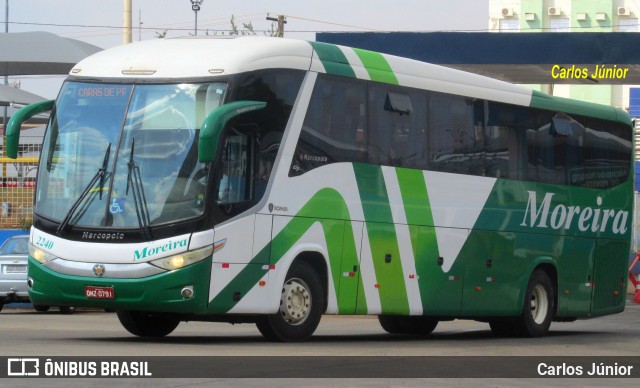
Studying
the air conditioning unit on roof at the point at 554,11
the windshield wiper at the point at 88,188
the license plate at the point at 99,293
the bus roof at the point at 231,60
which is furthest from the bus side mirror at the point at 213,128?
the air conditioning unit on roof at the point at 554,11

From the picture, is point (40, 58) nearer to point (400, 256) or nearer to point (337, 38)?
point (337, 38)

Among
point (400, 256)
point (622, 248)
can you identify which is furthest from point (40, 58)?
point (400, 256)

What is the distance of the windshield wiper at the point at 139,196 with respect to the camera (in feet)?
49.7

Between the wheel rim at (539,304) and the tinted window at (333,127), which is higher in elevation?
the tinted window at (333,127)

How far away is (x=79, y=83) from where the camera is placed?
1616 cm

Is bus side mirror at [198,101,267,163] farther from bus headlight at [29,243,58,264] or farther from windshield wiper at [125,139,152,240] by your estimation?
bus headlight at [29,243,58,264]

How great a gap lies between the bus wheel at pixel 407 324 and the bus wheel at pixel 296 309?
449 centimetres

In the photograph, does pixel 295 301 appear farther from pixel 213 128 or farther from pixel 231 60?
pixel 231 60

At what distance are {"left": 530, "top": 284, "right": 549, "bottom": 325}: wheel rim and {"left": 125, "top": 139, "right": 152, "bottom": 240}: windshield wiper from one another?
789 centimetres

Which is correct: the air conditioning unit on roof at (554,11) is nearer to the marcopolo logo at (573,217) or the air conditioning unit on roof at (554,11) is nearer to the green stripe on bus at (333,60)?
the marcopolo logo at (573,217)

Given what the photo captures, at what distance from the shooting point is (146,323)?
1738cm

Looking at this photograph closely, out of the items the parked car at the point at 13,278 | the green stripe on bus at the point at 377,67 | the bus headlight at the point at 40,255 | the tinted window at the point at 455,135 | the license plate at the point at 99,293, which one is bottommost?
the parked car at the point at 13,278

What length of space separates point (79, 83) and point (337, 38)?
62.0 feet

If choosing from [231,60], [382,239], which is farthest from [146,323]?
[231,60]
